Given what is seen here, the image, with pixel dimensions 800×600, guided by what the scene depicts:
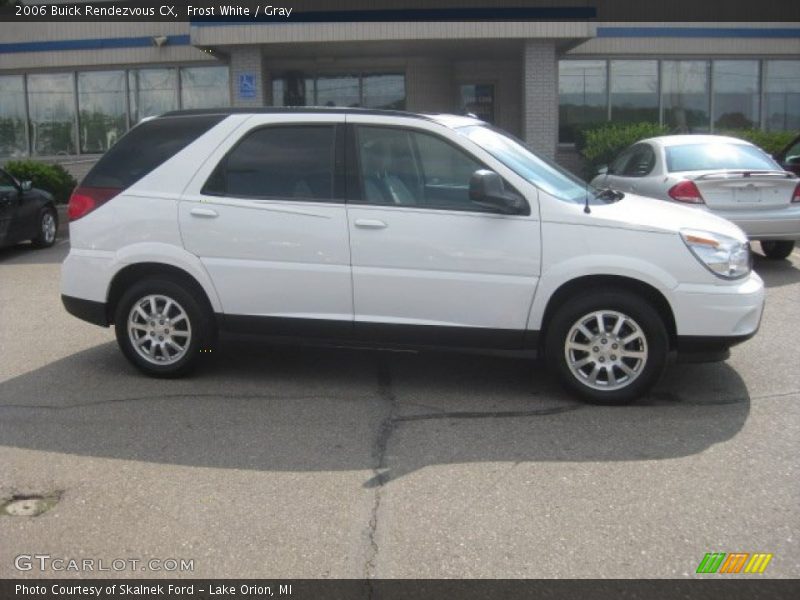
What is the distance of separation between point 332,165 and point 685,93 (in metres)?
16.5

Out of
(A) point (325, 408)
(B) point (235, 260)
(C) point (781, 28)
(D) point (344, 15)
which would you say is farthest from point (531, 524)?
(C) point (781, 28)

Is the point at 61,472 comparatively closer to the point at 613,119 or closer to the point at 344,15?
the point at 344,15

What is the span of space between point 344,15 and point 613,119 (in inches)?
278

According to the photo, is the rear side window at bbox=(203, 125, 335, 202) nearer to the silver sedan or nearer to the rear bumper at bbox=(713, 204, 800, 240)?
the silver sedan

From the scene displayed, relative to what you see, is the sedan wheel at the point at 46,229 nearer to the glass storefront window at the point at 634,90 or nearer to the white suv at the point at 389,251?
the white suv at the point at 389,251

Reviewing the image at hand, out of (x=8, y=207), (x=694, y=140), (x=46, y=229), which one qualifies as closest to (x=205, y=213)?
(x=694, y=140)

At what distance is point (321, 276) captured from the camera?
19.0 ft

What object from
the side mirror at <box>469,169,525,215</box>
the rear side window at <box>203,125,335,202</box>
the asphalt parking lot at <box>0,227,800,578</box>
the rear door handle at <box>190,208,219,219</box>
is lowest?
the asphalt parking lot at <box>0,227,800,578</box>

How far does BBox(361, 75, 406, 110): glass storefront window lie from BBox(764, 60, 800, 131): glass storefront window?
28.0ft

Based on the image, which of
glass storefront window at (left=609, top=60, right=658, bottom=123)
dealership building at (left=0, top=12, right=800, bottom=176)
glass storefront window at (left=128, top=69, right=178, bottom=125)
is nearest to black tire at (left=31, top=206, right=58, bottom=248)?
dealership building at (left=0, top=12, right=800, bottom=176)

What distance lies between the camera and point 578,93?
19922 millimetres

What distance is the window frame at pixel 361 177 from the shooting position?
557 cm

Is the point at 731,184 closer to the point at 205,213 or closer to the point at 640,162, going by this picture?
the point at 640,162

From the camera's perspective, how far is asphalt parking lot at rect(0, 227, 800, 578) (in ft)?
12.4
